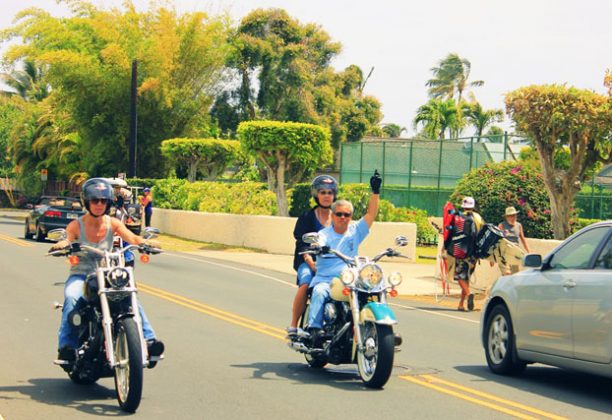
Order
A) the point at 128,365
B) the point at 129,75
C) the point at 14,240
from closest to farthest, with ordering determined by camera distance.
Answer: the point at 128,365 → the point at 14,240 → the point at 129,75

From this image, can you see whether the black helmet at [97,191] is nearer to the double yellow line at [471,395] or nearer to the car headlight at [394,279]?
the car headlight at [394,279]

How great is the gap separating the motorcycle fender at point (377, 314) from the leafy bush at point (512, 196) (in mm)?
14950

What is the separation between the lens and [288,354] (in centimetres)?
1173

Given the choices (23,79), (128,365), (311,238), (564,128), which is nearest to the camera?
(128,365)

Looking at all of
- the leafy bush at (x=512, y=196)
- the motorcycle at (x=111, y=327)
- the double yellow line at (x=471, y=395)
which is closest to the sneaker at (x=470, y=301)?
the double yellow line at (x=471, y=395)

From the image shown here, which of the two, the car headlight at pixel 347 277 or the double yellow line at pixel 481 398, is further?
the car headlight at pixel 347 277

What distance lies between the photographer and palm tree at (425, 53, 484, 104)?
301ft

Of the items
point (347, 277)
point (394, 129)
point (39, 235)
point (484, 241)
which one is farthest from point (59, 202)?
point (394, 129)

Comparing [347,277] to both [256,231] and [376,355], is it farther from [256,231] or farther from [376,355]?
[256,231]

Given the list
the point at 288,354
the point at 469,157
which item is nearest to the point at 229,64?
the point at 469,157

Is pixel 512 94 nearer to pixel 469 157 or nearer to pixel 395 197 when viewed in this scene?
pixel 469 157

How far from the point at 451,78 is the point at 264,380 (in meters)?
84.7

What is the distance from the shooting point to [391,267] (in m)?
27.1

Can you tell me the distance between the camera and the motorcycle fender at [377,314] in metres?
8.95
